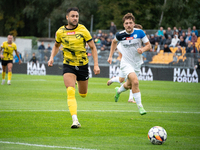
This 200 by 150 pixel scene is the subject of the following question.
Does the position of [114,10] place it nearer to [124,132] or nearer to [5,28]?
[5,28]

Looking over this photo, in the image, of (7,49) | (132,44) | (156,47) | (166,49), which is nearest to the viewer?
(132,44)

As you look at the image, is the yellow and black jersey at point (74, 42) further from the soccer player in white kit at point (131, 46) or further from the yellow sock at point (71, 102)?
the soccer player in white kit at point (131, 46)

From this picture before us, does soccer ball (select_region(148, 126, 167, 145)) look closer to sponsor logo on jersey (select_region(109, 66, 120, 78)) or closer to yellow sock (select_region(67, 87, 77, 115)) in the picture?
yellow sock (select_region(67, 87, 77, 115))

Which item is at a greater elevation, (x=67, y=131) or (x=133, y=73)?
(x=133, y=73)

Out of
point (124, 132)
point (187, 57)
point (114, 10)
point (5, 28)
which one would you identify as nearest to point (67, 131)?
point (124, 132)

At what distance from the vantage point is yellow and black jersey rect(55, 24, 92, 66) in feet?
23.9

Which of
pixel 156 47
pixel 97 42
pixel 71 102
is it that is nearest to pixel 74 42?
pixel 71 102

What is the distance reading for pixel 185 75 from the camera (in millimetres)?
24047

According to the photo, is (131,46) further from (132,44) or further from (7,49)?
(7,49)

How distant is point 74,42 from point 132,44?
2.33 meters

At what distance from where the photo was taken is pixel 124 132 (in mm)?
6516

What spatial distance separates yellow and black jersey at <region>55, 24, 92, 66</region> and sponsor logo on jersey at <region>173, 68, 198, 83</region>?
17.5 meters

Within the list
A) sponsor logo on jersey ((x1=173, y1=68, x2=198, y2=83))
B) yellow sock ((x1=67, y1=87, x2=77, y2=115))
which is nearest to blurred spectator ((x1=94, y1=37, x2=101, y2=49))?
sponsor logo on jersey ((x1=173, y1=68, x2=198, y2=83))

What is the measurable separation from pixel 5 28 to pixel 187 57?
40290 mm
